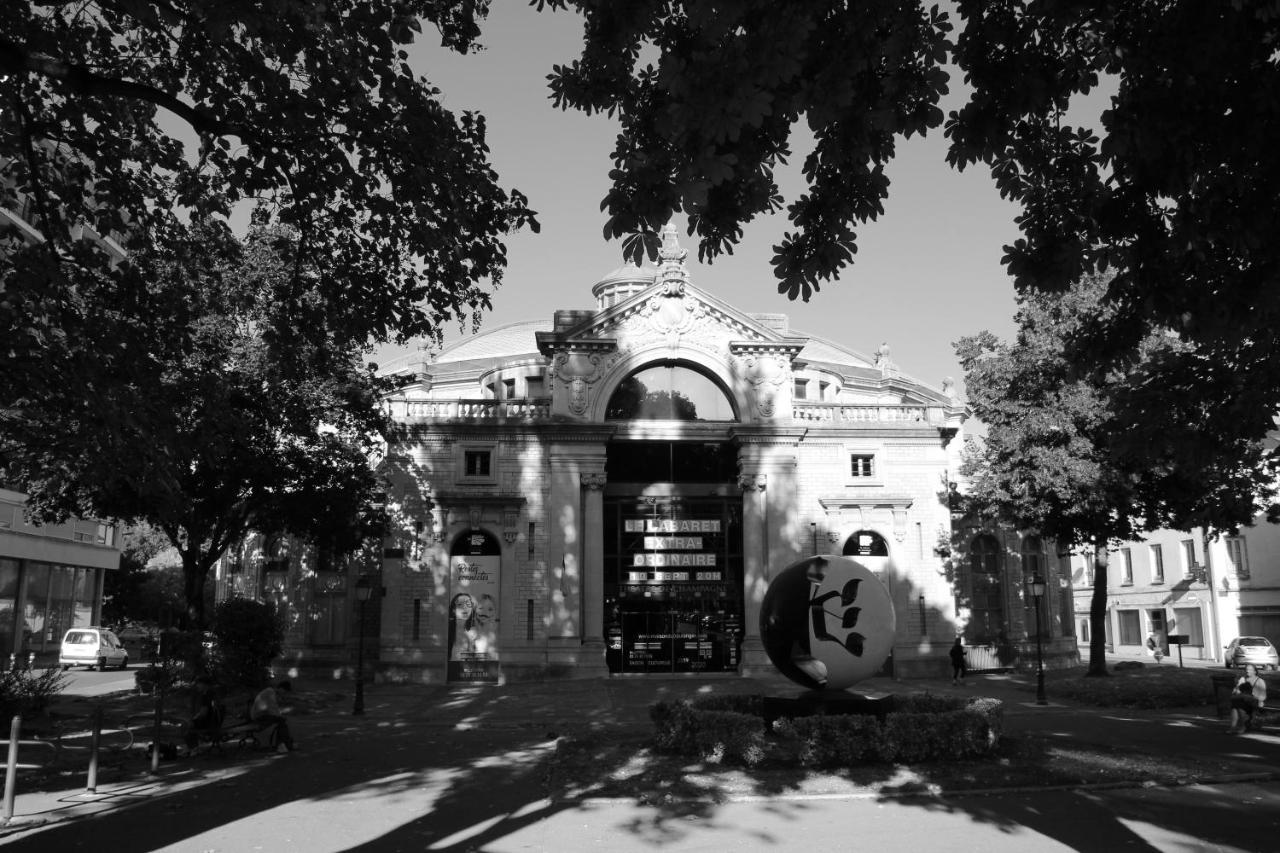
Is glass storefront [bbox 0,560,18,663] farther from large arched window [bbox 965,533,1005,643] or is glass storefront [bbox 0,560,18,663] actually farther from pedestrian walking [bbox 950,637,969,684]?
large arched window [bbox 965,533,1005,643]

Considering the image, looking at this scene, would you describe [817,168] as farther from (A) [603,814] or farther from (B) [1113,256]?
(A) [603,814]

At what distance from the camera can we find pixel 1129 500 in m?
27.1

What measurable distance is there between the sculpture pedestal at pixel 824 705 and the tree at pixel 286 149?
8344 millimetres

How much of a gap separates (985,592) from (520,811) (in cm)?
3064

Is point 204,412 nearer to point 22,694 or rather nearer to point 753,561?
point 22,694

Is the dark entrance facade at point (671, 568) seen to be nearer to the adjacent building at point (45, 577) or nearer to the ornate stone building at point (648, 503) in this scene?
the ornate stone building at point (648, 503)

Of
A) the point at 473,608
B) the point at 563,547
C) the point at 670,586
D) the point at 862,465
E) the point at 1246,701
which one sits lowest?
the point at 1246,701

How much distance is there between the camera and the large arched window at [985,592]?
123ft

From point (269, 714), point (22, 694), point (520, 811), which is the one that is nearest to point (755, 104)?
point (520, 811)

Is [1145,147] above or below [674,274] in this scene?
below

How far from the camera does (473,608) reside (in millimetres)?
34156

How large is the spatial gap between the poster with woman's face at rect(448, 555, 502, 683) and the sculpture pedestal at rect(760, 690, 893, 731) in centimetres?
1967

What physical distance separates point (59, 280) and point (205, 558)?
56.5 feet

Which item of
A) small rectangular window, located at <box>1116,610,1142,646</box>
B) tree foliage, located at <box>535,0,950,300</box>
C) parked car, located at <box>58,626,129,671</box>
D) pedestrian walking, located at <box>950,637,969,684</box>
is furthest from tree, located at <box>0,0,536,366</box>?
small rectangular window, located at <box>1116,610,1142,646</box>
